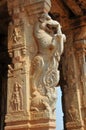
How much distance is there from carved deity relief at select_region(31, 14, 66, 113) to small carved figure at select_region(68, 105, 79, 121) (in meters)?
2.97

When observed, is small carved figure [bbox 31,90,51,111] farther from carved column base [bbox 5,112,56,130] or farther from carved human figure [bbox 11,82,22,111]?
carved human figure [bbox 11,82,22,111]

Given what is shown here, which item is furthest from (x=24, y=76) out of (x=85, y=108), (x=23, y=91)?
(x=85, y=108)

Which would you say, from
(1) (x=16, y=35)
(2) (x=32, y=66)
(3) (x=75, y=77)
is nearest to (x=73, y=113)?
(3) (x=75, y=77)

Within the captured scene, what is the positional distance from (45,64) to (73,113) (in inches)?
120

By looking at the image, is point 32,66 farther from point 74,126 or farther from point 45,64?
point 74,126

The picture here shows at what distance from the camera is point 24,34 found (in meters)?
5.48

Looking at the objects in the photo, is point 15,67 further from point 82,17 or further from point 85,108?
point 82,17

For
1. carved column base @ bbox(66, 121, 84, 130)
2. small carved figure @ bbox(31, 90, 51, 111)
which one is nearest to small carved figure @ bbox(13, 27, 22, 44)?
small carved figure @ bbox(31, 90, 51, 111)

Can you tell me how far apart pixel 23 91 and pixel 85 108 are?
3.23 metres

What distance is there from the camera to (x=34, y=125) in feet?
16.0

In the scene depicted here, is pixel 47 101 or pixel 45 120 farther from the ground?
pixel 47 101

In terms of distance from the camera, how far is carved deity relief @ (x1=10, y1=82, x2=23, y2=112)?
503 centimetres

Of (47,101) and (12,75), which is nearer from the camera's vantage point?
(47,101)

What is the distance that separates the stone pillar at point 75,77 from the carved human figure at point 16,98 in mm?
3025
